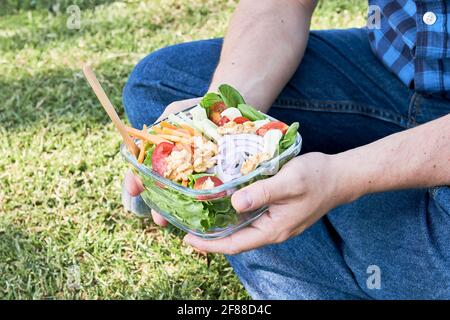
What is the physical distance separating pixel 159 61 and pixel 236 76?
0.25 m

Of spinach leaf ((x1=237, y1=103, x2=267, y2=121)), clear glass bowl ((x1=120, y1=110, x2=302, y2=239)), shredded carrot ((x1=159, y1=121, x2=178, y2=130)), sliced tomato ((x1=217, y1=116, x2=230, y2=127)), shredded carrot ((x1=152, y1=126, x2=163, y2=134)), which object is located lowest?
clear glass bowl ((x1=120, y1=110, x2=302, y2=239))

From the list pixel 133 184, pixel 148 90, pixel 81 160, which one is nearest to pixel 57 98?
pixel 81 160

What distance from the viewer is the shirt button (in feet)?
4.80

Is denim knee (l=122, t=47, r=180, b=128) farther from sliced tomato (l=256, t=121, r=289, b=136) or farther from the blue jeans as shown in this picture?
sliced tomato (l=256, t=121, r=289, b=136)

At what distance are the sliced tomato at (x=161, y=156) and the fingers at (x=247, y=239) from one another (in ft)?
0.63

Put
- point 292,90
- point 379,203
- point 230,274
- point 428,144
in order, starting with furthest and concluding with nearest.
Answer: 1. point 230,274
2. point 292,90
3. point 379,203
4. point 428,144

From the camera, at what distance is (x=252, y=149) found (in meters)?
1.12

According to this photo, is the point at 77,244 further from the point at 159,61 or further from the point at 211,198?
the point at 211,198

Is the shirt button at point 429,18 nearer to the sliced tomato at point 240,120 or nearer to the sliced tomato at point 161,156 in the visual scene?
the sliced tomato at point 240,120

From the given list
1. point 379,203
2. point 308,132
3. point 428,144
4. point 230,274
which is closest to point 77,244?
point 230,274

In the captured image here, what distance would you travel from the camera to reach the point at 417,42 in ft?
4.85

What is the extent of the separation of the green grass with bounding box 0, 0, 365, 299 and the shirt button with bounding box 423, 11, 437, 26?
74cm

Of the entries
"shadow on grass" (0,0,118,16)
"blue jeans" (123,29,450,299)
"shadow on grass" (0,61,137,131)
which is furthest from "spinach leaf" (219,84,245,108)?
Result: "shadow on grass" (0,0,118,16)

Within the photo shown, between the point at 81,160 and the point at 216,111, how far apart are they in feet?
3.36
